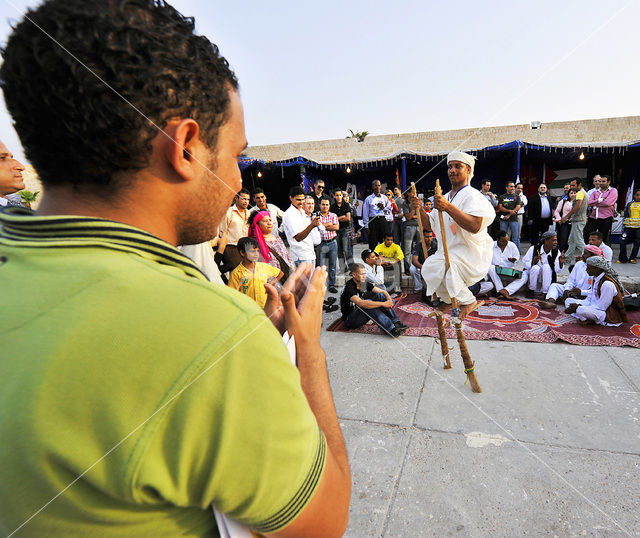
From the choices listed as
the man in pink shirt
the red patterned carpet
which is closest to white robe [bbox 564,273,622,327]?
the red patterned carpet

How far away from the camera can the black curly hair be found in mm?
548

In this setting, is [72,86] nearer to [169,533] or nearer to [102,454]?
[102,454]

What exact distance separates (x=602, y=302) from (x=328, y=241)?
14.4 ft

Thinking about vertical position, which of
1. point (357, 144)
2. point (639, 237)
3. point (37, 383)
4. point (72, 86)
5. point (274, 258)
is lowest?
point (639, 237)

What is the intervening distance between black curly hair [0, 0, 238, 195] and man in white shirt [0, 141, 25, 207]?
2655 millimetres

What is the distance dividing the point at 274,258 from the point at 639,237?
8.97 meters

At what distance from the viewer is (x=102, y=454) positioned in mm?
440

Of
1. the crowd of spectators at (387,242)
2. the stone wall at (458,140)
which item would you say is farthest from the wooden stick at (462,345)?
the stone wall at (458,140)

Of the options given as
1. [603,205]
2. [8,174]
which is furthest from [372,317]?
[603,205]

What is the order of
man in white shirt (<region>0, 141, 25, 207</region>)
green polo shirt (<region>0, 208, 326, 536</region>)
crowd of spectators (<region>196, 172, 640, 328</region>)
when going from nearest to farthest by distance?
1. green polo shirt (<region>0, 208, 326, 536</region>)
2. man in white shirt (<region>0, 141, 25, 207</region>)
3. crowd of spectators (<region>196, 172, 640, 328</region>)

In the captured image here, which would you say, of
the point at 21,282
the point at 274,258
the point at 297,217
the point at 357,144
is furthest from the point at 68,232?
the point at 357,144

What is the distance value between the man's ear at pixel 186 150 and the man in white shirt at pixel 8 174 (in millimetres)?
2749

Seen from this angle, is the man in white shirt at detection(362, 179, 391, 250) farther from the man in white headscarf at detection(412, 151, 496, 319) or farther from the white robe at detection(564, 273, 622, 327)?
the man in white headscarf at detection(412, 151, 496, 319)

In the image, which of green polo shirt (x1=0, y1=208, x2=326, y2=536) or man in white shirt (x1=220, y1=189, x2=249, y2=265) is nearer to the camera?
green polo shirt (x1=0, y1=208, x2=326, y2=536)
